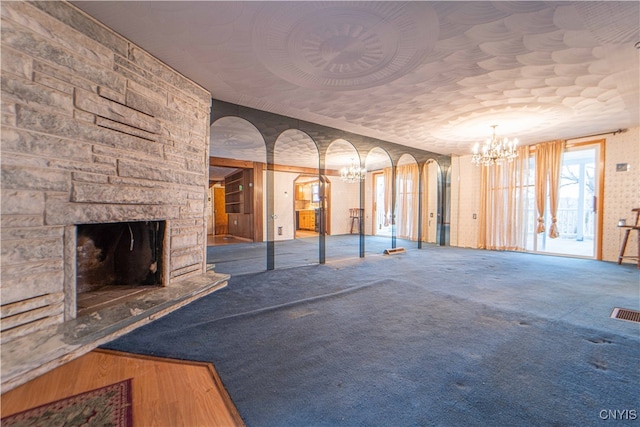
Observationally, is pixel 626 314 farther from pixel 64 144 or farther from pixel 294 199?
pixel 294 199

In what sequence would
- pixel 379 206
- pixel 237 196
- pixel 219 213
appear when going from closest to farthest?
1. pixel 237 196
2. pixel 379 206
3. pixel 219 213

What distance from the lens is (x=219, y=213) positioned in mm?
10875

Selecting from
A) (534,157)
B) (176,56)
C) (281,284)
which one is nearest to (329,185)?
(534,157)

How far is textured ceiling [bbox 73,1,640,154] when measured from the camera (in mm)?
1932

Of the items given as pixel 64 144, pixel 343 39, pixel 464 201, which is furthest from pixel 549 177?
pixel 64 144

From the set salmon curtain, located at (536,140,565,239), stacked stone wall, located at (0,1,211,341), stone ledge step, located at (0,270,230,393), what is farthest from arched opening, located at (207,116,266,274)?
salmon curtain, located at (536,140,565,239)

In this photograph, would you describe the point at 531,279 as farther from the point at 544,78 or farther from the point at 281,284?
the point at 281,284

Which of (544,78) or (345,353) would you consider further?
(544,78)

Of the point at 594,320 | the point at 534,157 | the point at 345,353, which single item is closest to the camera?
the point at 345,353

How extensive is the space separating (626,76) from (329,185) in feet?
25.1

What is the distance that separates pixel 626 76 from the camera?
9.34ft

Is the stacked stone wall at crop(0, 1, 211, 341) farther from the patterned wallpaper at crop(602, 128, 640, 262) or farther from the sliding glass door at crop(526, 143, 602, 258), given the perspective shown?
the patterned wallpaper at crop(602, 128, 640, 262)

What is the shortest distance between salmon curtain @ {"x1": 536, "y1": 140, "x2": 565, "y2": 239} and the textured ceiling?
150 cm

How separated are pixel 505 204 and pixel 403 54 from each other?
18.1 ft
